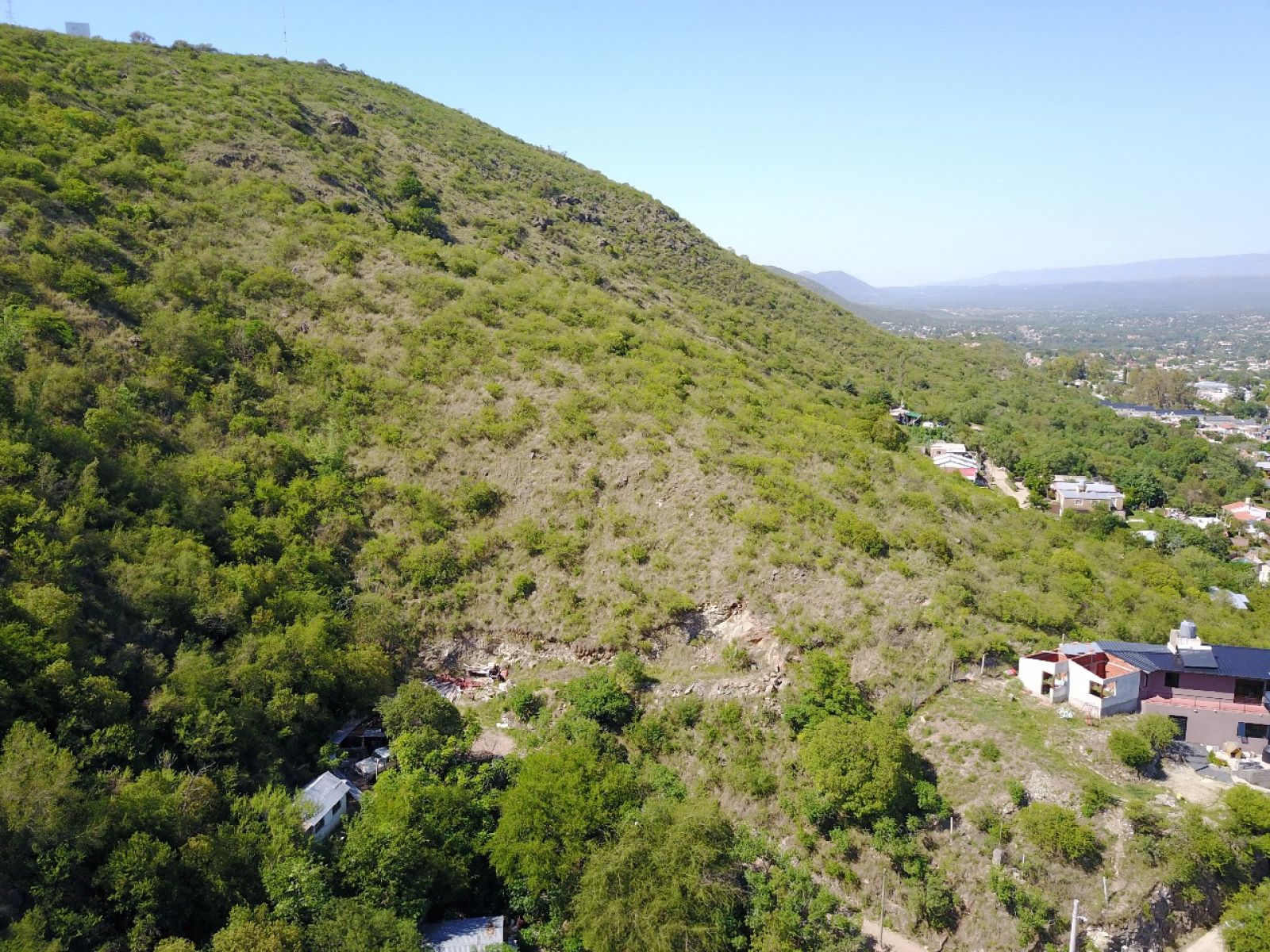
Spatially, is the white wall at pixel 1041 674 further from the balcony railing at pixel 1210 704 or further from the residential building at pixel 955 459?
the residential building at pixel 955 459

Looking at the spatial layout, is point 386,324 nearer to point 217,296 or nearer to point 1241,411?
point 217,296

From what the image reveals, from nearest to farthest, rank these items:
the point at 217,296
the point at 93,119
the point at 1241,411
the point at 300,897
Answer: the point at 300,897 < the point at 217,296 < the point at 93,119 < the point at 1241,411

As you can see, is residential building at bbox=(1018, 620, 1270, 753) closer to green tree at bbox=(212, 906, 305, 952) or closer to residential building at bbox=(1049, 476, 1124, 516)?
green tree at bbox=(212, 906, 305, 952)

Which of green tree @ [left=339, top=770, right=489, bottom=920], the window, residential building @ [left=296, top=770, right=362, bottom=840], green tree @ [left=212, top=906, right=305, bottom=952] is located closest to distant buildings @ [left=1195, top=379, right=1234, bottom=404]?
the window

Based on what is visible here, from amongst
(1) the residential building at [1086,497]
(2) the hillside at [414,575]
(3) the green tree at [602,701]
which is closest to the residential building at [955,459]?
(1) the residential building at [1086,497]

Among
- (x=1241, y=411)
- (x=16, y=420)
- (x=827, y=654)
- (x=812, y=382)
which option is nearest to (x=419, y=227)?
(x=16, y=420)
